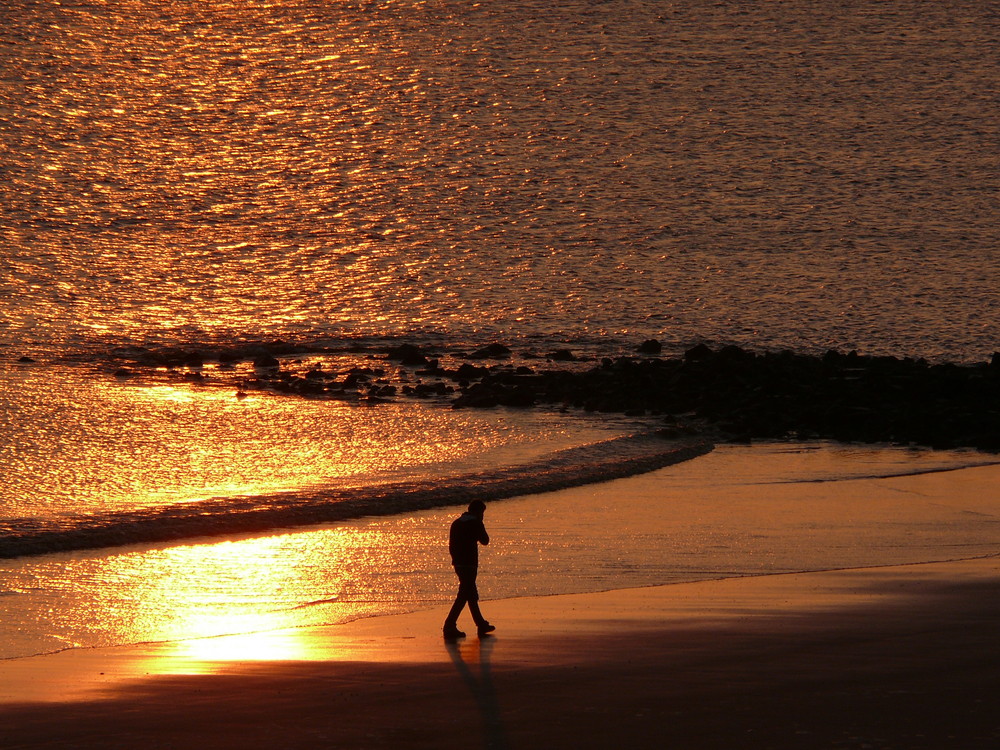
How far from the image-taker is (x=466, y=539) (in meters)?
14.0

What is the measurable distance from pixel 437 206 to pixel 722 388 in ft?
154

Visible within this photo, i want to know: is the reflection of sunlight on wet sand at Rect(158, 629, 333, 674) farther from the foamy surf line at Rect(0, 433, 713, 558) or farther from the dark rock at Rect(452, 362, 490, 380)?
the dark rock at Rect(452, 362, 490, 380)

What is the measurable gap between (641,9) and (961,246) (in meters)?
41.9

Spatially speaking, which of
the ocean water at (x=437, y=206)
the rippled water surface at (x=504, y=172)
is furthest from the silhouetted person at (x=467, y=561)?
the rippled water surface at (x=504, y=172)

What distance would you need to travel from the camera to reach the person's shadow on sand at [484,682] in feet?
35.7

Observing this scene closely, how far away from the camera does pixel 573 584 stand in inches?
668

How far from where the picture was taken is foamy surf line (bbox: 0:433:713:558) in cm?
2217

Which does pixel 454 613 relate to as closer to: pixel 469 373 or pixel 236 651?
pixel 236 651

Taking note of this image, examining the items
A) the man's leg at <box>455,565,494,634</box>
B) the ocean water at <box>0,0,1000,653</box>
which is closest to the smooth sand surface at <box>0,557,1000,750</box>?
the man's leg at <box>455,565,494,634</box>

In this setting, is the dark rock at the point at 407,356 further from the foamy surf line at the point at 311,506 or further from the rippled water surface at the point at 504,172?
the foamy surf line at the point at 311,506

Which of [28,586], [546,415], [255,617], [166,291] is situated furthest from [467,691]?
[166,291]

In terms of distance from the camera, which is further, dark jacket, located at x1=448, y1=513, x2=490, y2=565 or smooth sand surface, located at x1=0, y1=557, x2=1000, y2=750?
dark jacket, located at x1=448, y1=513, x2=490, y2=565

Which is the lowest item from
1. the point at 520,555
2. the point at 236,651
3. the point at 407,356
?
the point at 236,651

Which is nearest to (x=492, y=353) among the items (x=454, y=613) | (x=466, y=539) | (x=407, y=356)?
(x=407, y=356)
